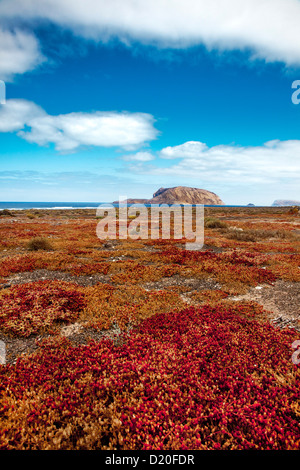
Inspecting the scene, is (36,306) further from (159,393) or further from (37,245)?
(37,245)

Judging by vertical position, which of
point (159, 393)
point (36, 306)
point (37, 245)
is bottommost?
point (159, 393)

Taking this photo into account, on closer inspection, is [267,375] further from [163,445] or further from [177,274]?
[177,274]

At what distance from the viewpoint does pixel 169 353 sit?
6410 mm

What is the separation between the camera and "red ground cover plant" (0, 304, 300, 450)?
13.6 feet

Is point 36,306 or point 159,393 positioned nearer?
point 159,393

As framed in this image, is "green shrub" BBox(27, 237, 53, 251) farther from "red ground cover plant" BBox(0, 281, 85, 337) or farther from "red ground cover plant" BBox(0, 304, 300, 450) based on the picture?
"red ground cover plant" BBox(0, 304, 300, 450)

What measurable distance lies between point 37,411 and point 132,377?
7.00 ft

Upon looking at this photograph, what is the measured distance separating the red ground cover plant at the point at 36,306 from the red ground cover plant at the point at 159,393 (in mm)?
1454

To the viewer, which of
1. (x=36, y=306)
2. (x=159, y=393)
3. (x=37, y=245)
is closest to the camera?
(x=159, y=393)

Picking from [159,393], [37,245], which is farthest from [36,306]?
[37,245]

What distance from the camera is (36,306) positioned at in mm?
9219

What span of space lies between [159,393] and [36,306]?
642 cm

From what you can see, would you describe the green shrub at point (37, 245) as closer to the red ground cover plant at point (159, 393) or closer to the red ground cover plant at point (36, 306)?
the red ground cover plant at point (36, 306)

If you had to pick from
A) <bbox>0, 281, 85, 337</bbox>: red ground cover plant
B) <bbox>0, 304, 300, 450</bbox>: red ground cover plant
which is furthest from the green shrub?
<bbox>0, 304, 300, 450</bbox>: red ground cover plant
